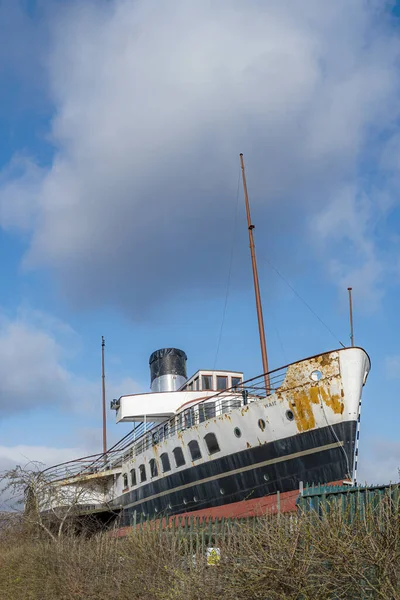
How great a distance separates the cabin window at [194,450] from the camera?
67.9 ft

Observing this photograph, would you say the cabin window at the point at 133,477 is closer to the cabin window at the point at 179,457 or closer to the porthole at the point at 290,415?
the cabin window at the point at 179,457

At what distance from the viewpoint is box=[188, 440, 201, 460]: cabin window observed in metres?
20.7

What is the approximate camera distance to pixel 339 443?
1656cm

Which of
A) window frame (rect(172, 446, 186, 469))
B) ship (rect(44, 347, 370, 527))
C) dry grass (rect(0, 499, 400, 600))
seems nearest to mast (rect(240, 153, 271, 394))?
ship (rect(44, 347, 370, 527))

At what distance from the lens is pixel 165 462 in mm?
22984

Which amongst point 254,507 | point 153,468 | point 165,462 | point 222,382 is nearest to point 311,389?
point 254,507

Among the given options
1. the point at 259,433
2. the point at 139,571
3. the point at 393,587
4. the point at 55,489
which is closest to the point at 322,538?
the point at 393,587

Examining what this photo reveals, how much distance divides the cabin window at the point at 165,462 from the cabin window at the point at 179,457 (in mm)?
671

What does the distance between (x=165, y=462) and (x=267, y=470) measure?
20.6 feet

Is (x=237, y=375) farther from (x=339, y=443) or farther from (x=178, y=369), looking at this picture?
(x=339, y=443)

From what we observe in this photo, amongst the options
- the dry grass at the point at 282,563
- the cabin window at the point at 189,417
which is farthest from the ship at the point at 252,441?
the dry grass at the point at 282,563

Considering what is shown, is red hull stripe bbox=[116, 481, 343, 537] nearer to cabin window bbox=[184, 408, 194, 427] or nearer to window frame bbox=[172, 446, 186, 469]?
window frame bbox=[172, 446, 186, 469]

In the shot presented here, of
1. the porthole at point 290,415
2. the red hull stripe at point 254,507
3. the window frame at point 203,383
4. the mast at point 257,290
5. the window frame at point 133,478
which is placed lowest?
the red hull stripe at point 254,507

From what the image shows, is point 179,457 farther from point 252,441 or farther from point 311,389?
point 311,389
